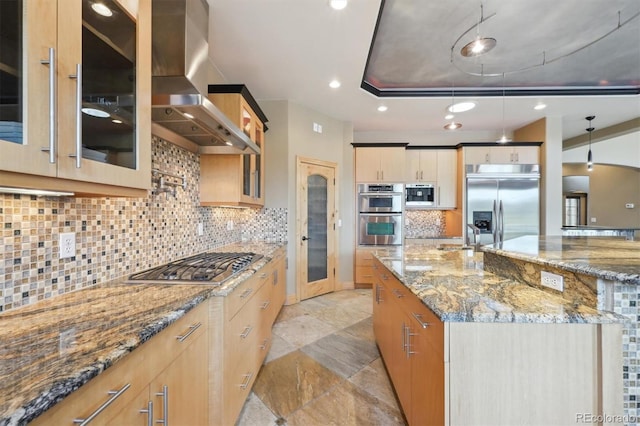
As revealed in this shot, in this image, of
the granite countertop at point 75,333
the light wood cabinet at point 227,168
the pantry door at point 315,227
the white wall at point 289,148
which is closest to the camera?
the granite countertop at point 75,333

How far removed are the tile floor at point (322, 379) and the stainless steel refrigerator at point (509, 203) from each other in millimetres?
2866

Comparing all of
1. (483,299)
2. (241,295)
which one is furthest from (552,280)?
(241,295)

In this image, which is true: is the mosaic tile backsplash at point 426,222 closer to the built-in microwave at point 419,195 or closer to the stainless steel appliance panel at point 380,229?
the built-in microwave at point 419,195

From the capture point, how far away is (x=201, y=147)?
2344 mm

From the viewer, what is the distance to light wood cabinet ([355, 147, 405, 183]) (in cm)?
467

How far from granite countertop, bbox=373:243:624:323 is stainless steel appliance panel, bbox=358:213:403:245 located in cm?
258

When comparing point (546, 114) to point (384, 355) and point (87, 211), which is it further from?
point (87, 211)

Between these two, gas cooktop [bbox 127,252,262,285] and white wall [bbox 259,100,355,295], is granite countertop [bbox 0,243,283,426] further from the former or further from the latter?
white wall [bbox 259,100,355,295]

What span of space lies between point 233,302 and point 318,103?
10.6 feet

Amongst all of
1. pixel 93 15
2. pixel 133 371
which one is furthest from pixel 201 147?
pixel 133 371

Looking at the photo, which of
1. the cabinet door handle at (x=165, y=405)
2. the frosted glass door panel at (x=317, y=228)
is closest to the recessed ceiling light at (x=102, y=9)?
the cabinet door handle at (x=165, y=405)

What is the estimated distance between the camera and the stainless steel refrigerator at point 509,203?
455 centimetres

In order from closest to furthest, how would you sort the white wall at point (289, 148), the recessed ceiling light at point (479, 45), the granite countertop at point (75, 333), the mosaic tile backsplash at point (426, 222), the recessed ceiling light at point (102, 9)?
the granite countertop at point (75, 333)
the recessed ceiling light at point (102, 9)
the recessed ceiling light at point (479, 45)
the white wall at point (289, 148)
the mosaic tile backsplash at point (426, 222)

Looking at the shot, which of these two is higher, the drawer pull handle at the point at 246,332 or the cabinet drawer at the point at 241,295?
the cabinet drawer at the point at 241,295
